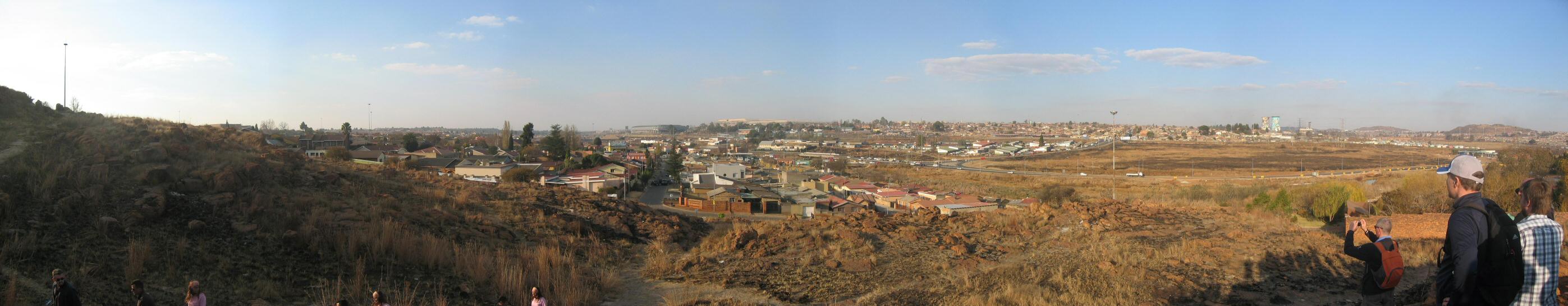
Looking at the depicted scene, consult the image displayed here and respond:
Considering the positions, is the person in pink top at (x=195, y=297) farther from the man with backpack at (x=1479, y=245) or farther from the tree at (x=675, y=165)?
the tree at (x=675, y=165)

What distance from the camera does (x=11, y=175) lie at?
7.35 metres

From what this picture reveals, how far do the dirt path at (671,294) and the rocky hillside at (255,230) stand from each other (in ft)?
0.85

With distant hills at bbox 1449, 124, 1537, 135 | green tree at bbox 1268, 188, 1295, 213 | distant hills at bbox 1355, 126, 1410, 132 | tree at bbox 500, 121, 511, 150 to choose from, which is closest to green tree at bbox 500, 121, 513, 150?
tree at bbox 500, 121, 511, 150

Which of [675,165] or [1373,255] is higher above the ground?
[1373,255]

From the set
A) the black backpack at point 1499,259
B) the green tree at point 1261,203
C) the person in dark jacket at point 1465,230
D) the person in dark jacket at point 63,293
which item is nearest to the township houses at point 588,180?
the green tree at point 1261,203

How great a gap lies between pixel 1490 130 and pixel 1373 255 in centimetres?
14597

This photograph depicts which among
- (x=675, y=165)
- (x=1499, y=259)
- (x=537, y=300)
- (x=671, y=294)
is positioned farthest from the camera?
(x=675, y=165)

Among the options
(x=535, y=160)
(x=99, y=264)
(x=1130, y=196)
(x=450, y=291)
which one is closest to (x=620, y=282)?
(x=450, y=291)

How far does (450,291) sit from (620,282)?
1.82m

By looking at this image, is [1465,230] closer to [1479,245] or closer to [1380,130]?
[1479,245]

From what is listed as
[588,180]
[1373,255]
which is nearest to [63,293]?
[1373,255]

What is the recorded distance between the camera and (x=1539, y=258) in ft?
9.25

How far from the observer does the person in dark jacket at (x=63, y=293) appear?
4.29 m

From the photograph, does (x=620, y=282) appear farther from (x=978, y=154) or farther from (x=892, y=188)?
(x=978, y=154)
